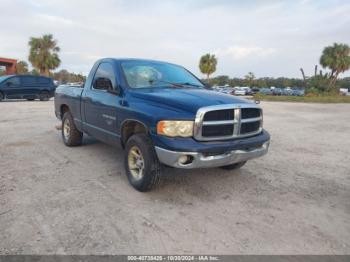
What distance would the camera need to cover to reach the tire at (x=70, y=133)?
261 inches

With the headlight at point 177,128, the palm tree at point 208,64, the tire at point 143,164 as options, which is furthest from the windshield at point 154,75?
the palm tree at point 208,64

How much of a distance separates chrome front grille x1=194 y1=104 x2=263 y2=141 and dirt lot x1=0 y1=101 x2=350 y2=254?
0.85 meters

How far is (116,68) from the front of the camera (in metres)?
5.00

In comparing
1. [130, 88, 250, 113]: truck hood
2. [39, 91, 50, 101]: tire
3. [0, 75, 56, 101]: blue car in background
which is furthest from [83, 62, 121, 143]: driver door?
[39, 91, 50, 101]: tire

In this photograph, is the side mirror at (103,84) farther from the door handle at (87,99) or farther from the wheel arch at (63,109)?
the wheel arch at (63,109)

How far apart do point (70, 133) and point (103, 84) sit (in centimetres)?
199

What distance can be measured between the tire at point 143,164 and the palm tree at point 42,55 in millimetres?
45097

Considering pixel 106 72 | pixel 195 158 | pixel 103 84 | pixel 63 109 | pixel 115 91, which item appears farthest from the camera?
pixel 63 109

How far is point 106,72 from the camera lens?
5.30 meters

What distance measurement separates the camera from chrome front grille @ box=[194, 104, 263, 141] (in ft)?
12.4

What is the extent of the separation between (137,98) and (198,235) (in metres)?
2.06

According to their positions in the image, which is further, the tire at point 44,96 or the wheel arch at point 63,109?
the tire at point 44,96

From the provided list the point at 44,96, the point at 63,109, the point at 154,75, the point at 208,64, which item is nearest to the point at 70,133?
the point at 63,109

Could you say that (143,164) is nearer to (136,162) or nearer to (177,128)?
(136,162)
